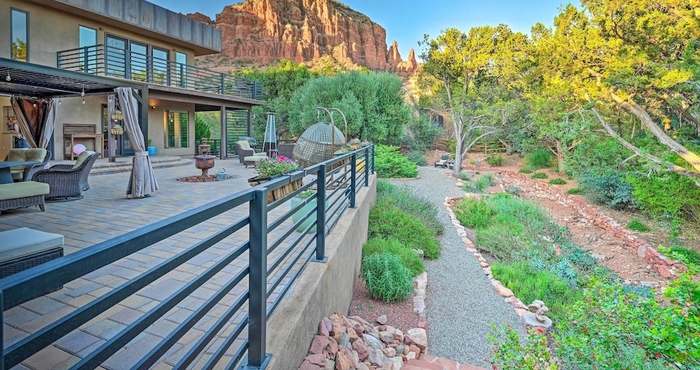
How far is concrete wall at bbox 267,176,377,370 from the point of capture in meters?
2.24

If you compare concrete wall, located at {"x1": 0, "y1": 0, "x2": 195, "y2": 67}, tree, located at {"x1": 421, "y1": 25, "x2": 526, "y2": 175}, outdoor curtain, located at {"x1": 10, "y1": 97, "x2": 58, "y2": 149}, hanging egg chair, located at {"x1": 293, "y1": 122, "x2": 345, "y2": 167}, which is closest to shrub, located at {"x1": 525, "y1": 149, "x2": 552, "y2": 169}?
tree, located at {"x1": 421, "y1": 25, "x2": 526, "y2": 175}

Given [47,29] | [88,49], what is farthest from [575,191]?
[47,29]

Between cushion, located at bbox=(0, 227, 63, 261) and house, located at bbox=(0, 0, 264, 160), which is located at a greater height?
house, located at bbox=(0, 0, 264, 160)

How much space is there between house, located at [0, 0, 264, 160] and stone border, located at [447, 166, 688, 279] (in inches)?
448

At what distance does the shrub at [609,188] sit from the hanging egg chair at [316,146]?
31.0ft

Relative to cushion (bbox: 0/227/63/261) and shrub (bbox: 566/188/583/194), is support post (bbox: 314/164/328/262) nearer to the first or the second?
cushion (bbox: 0/227/63/261)

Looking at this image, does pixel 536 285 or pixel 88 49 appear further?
pixel 88 49

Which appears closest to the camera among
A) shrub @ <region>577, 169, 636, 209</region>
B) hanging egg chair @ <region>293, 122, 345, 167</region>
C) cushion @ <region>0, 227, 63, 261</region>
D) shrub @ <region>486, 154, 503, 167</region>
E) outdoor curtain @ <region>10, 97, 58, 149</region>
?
cushion @ <region>0, 227, 63, 261</region>

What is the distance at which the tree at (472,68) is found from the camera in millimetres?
16938

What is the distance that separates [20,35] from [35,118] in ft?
13.1

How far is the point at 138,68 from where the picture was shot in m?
14.3

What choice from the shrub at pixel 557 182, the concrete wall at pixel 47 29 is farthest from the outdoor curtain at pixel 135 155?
the shrub at pixel 557 182

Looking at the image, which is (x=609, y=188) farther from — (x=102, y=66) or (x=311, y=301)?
(x=102, y=66)

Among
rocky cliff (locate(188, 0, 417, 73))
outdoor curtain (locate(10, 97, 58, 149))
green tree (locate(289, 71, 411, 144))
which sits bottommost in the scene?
outdoor curtain (locate(10, 97, 58, 149))
